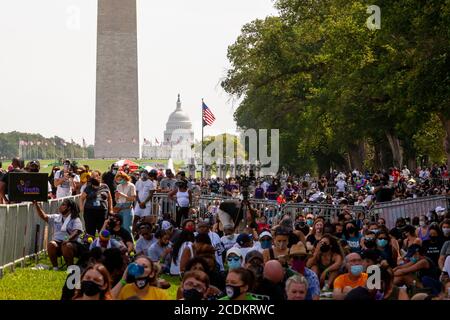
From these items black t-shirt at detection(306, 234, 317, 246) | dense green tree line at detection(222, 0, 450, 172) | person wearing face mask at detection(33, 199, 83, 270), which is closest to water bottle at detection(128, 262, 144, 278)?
person wearing face mask at detection(33, 199, 83, 270)

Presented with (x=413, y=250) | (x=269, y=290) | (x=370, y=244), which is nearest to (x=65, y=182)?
(x=370, y=244)

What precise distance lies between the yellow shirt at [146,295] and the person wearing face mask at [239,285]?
71 cm

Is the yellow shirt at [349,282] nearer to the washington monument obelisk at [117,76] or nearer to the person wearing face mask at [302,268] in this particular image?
the person wearing face mask at [302,268]

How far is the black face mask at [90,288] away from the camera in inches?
354

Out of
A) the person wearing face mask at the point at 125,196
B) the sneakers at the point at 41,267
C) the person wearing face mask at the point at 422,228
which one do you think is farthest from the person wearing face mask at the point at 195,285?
the person wearing face mask at the point at 125,196

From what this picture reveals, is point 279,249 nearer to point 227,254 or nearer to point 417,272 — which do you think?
point 227,254

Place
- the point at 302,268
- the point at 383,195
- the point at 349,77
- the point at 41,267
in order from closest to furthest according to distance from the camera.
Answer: the point at 302,268 < the point at 41,267 < the point at 383,195 < the point at 349,77

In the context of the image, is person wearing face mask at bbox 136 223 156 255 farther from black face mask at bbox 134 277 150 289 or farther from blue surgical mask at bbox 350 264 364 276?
black face mask at bbox 134 277 150 289

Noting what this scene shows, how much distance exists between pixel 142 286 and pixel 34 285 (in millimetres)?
6856

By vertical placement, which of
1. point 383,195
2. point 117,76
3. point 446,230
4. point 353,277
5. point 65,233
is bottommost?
point 353,277

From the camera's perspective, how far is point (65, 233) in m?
19.5

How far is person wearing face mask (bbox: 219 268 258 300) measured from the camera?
9008mm

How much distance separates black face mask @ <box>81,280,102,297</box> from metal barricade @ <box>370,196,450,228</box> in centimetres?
1663
